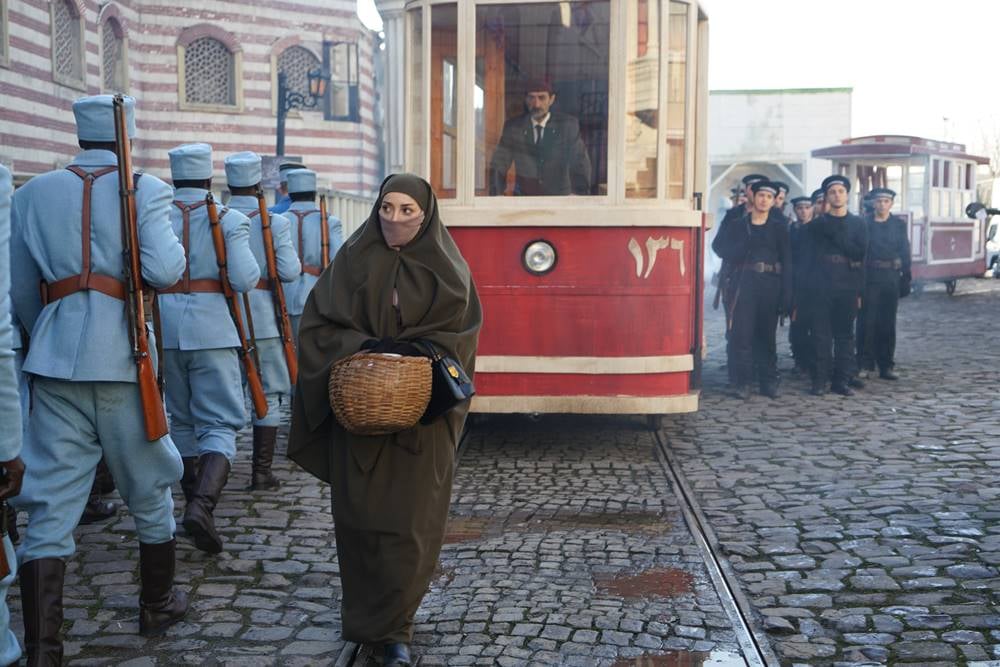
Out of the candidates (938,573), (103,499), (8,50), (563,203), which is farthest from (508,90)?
(8,50)

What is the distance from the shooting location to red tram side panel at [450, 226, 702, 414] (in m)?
8.09

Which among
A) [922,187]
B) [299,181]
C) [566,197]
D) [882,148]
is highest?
[882,148]

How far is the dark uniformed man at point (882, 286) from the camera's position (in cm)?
1248

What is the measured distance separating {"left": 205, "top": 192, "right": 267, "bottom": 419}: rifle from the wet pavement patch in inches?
90.8

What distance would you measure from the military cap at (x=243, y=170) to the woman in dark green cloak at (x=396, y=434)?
324cm

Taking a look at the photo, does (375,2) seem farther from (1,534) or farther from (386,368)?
(1,534)

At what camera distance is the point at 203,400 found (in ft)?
20.7

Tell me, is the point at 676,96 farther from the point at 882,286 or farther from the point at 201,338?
the point at 882,286

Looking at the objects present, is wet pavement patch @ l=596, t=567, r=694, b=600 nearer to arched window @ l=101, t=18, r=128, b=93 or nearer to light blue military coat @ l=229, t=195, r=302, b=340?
light blue military coat @ l=229, t=195, r=302, b=340

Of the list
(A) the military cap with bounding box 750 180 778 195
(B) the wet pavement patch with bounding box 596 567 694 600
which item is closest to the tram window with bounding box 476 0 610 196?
(B) the wet pavement patch with bounding box 596 567 694 600

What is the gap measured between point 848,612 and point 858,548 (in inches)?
40.2

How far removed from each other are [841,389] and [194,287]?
6981 mm

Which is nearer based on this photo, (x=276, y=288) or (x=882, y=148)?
(x=276, y=288)

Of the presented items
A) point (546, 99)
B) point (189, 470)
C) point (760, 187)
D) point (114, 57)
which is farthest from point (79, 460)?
point (114, 57)
